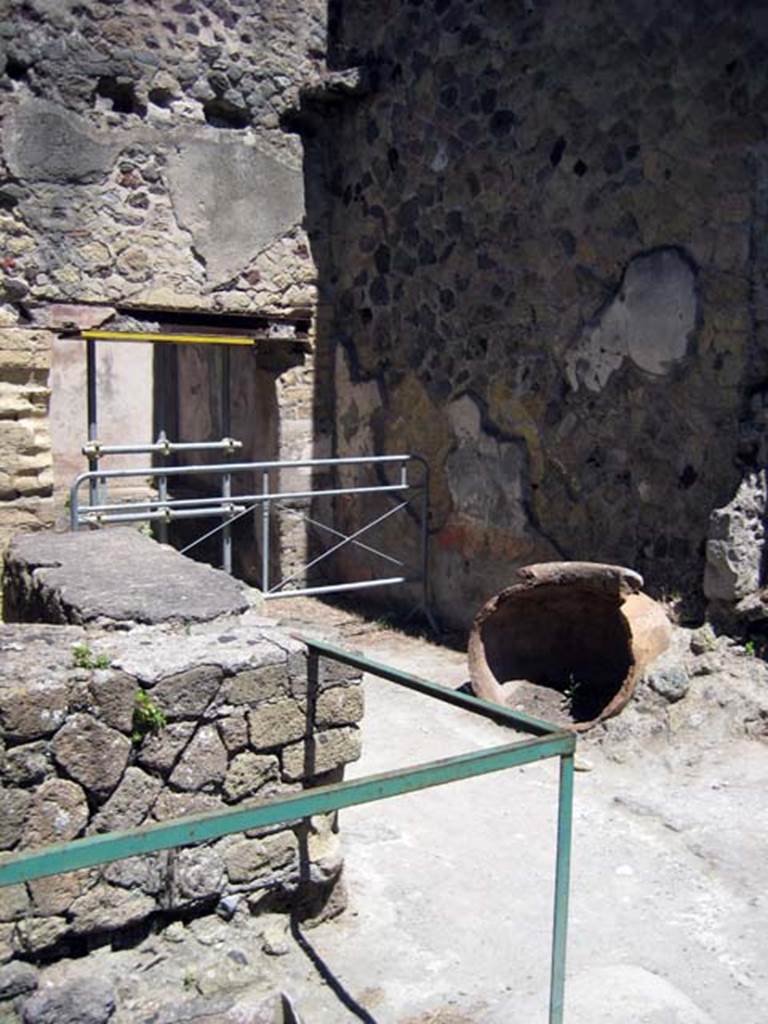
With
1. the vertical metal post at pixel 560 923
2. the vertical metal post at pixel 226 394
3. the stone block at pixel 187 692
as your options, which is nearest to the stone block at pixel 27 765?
the stone block at pixel 187 692

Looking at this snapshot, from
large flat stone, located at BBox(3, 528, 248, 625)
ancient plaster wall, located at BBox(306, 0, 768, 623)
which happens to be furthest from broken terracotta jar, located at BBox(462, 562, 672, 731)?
Answer: large flat stone, located at BBox(3, 528, 248, 625)

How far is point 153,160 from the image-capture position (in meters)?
6.74

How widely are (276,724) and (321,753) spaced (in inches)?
7.5

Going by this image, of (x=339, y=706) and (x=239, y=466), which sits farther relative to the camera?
(x=239, y=466)

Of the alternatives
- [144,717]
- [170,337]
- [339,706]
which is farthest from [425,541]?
[144,717]

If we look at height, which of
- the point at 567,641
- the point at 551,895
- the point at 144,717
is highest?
the point at 144,717

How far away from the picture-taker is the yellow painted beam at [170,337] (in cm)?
670

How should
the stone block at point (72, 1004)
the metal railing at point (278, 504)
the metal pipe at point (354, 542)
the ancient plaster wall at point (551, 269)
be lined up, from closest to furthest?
the stone block at point (72, 1004) → the ancient plaster wall at point (551, 269) → the metal railing at point (278, 504) → the metal pipe at point (354, 542)

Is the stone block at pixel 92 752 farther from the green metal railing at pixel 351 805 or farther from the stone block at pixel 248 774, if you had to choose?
the green metal railing at pixel 351 805

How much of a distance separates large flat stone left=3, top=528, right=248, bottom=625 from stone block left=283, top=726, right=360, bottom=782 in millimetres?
466

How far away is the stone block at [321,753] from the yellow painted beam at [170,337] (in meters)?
4.12

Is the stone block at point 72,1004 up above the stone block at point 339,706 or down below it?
below

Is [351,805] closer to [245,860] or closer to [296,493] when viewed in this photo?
[245,860]

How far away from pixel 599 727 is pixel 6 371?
3.86 metres
